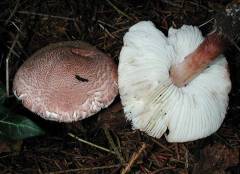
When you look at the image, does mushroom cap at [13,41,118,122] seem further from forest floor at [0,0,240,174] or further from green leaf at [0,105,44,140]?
forest floor at [0,0,240,174]

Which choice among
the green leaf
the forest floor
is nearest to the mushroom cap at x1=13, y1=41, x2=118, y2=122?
the green leaf

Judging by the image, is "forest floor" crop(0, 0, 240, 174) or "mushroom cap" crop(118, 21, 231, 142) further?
"forest floor" crop(0, 0, 240, 174)

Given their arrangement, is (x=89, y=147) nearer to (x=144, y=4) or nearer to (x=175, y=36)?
(x=175, y=36)

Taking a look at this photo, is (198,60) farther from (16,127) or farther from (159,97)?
(16,127)

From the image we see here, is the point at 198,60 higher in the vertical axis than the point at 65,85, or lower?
higher

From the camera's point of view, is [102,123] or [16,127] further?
[102,123]

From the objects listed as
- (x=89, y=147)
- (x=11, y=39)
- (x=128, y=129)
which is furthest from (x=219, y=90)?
(x=11, y=39)

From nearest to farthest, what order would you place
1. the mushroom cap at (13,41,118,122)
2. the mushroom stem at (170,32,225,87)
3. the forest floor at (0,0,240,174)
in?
the mushroom stem at (170,32,225,87), the mushroom cap at (13,41,118,122), the forest floor at (0,0,240,174)

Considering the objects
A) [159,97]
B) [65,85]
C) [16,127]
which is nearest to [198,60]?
[159,97]
